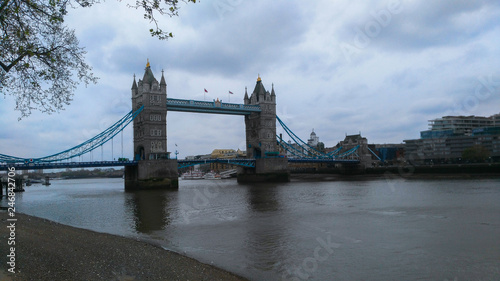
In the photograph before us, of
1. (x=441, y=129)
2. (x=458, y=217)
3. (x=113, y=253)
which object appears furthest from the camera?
(x=441, y=129)

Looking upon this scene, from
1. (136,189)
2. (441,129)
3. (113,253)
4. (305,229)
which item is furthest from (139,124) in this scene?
(441,129)

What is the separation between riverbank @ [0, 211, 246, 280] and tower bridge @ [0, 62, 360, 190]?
106ft

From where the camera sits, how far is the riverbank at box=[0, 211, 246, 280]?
19.5 ft

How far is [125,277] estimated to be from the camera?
6531 millimetres

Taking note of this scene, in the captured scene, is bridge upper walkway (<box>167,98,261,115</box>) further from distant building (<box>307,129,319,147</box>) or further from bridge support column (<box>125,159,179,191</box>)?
distant building (<box>307,129,319,147</box>)

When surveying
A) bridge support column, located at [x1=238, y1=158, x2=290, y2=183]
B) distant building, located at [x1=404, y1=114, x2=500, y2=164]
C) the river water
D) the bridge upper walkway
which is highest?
the bridge upper walkway

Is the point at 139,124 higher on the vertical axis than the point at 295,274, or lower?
higher

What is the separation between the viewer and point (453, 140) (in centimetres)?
7169

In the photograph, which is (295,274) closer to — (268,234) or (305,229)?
(268,234)

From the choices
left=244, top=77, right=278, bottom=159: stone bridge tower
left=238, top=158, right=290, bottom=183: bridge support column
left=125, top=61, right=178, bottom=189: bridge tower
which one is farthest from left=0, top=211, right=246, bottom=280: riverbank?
left=244, top=77, right=278, bottom=159: stone bridge tower

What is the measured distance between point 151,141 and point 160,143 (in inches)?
42.9

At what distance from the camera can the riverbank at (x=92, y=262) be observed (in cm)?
593

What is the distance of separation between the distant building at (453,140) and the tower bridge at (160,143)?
107 ft

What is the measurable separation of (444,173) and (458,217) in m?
41.6
